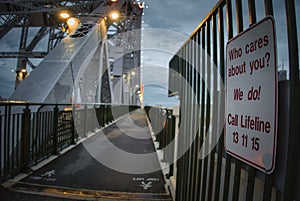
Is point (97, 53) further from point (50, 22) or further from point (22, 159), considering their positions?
point (22, 159)

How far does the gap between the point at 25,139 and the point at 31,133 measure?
13.0 inches

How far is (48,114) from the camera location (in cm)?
537

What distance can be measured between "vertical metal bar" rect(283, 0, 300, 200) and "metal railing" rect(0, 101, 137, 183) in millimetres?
3710

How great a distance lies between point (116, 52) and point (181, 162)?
3200cm

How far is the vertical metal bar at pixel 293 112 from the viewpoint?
3.12 feet

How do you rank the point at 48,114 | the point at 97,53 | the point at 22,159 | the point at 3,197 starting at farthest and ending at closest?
the point at 97,53 → the point at 48,114 → the point at 22,159 → the point at 3,197

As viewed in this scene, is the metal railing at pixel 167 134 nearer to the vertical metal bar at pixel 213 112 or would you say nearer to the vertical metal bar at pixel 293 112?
the vertical metal bar at pixel 213 112

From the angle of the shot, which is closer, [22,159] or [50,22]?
[22,159]

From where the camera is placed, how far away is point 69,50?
37.4 ft

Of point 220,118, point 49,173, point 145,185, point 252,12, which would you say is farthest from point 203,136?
point 49,173

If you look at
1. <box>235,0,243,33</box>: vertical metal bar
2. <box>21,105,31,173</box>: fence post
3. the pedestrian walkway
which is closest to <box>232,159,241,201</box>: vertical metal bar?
<box>235,0,243,33</box>: vertical metal bar

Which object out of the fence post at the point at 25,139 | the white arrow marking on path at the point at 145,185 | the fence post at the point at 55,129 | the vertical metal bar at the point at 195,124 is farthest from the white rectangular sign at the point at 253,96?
the fence post at the point at 55,129

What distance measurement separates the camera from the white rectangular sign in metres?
1.08

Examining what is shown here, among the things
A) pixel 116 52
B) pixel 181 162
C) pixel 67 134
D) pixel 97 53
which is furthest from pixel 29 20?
pixel 181 162
